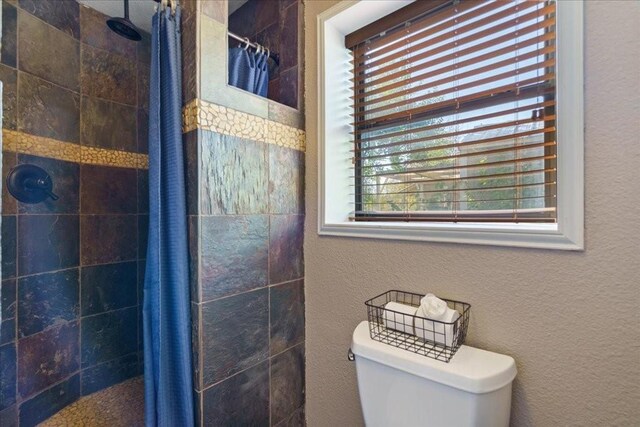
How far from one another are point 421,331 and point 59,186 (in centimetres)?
188

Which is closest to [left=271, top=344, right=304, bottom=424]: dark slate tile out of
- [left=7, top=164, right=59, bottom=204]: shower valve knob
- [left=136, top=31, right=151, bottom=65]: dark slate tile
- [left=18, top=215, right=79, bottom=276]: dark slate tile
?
[left=18, top=215, right=79, bottom=276]: dark slate tile

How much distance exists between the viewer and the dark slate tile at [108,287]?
1624mm

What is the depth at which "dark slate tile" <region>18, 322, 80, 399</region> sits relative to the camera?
1356mm

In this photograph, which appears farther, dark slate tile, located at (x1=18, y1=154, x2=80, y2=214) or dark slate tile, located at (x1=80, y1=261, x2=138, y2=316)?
dark slate tile, located at (x1=80, y1=261, x2=138, y2=316)

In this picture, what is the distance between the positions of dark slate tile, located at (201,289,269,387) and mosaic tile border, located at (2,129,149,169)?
126 centimetres

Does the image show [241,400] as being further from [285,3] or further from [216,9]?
[285,3]

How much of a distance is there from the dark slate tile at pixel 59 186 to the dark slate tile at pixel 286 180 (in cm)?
122

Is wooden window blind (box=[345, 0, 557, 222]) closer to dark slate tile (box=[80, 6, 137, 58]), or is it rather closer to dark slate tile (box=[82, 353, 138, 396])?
dark slate tile (box=[80, 6, 137, 58])

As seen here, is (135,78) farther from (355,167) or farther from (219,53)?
(355,167)

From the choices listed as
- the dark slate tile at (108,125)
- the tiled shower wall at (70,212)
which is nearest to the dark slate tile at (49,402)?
the tiled shower wall at (70,212)

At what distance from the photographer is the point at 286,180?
1212 mm

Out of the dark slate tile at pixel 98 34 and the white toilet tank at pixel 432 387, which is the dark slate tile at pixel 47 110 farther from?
the white toilet tank at pixel 432 387

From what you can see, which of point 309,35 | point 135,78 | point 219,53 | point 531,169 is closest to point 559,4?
point 531,169

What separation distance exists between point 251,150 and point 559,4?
994mm
